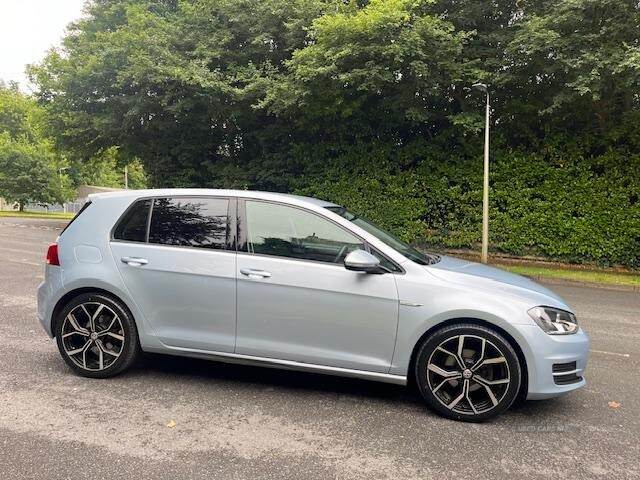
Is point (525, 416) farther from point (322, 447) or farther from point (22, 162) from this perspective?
point (22, 162)

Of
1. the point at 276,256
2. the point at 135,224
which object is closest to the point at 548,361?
the point at 276,256

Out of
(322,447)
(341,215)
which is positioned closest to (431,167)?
(341,215)

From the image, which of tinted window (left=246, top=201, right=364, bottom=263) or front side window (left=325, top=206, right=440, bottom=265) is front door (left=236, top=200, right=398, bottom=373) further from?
front side window (left=325, top=206, right=440, bottom=265)

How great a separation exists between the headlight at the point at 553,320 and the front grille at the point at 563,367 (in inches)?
8.6

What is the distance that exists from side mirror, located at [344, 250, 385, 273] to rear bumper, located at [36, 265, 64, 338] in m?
2.53

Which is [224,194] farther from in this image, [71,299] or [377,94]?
[377,94]

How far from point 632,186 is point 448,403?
13070 mm

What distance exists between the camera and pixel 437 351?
3.54m

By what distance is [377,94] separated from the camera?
51.8ft

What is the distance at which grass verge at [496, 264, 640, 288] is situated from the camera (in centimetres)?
1173

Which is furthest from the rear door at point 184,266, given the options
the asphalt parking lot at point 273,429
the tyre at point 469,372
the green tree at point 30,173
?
the green tree at point 30,173

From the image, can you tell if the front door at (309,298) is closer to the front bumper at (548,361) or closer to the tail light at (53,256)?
the front bumper at (548,361)

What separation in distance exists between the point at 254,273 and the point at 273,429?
3.84 feet

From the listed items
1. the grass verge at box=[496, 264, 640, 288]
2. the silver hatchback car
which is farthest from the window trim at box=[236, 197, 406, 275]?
the grass verge at box=[496, 264, 640, 288]
